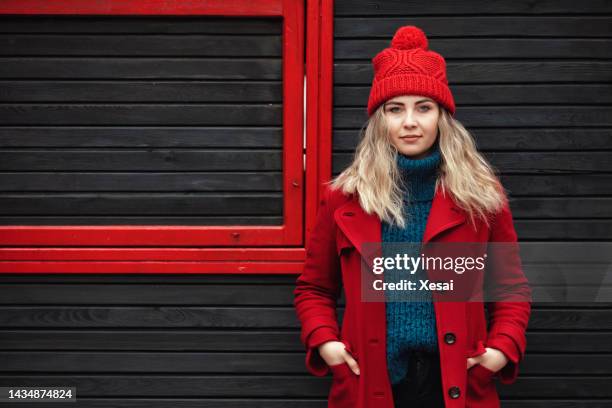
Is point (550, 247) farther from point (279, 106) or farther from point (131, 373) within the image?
point (131, 373)

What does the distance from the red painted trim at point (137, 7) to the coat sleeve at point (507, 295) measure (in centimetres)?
155

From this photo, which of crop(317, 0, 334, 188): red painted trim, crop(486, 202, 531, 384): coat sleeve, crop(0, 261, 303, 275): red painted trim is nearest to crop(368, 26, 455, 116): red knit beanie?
crop(486, 202, 531, 384): coat sleeve

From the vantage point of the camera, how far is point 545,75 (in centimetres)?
324

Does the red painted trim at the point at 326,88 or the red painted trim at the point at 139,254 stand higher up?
the red painted trim at the point at 326,88

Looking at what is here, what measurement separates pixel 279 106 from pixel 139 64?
27.5 inches

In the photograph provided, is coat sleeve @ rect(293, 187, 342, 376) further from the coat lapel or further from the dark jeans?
the dark jeans

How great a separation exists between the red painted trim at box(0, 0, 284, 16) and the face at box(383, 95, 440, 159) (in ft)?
3.61

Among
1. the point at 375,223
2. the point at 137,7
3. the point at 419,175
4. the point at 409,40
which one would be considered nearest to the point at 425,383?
the point at 375,223

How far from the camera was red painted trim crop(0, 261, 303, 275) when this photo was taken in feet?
10.7

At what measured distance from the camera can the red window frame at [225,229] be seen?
320 centimetres

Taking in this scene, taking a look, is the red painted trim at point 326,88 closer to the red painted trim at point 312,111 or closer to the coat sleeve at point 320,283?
the red painted trim at point 312,111

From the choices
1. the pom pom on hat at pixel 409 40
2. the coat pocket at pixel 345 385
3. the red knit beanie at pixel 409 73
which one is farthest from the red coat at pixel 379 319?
the pom pom on hat at pixel 409 40

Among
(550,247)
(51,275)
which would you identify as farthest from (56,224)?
(550,247)

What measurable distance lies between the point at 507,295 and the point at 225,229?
1.40 m
